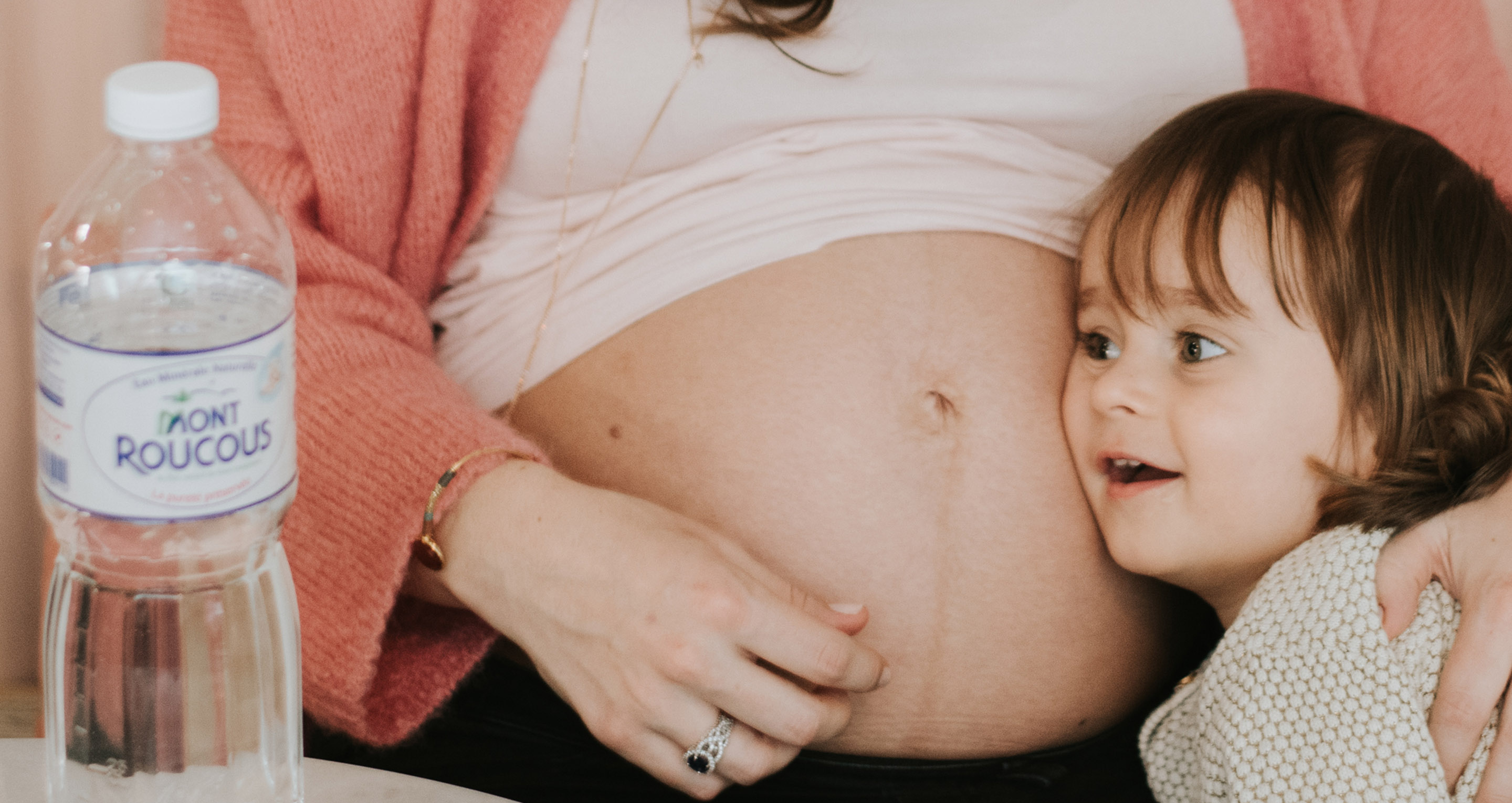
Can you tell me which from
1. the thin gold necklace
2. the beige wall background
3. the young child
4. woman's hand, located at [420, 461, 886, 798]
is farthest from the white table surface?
the beige wall background

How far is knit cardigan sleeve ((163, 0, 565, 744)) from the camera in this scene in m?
0.91

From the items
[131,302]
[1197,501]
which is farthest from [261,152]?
[1197,501]

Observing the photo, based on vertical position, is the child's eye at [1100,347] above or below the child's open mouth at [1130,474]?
above

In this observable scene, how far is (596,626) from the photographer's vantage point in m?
0.86

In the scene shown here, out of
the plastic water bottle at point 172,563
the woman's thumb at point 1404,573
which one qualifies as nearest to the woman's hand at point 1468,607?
the woman's thumb at point 1404,573

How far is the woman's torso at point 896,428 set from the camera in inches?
39.7

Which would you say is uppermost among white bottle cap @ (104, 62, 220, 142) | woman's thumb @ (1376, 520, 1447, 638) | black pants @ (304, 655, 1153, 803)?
white bottle cap @ (104, 62, 220, 142)

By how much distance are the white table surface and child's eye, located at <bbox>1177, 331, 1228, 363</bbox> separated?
2.02 ft

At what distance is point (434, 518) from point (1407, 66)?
41.0 inches

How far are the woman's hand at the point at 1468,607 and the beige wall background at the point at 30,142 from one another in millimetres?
1319

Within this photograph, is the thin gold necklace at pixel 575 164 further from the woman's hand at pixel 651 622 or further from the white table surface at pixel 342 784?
the white table surface at pixel 342 784

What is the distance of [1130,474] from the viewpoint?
103 centimetres

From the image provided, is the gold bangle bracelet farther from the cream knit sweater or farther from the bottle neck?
the cream knit sweater

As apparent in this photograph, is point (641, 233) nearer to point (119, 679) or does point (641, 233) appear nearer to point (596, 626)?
point (596, 626)
